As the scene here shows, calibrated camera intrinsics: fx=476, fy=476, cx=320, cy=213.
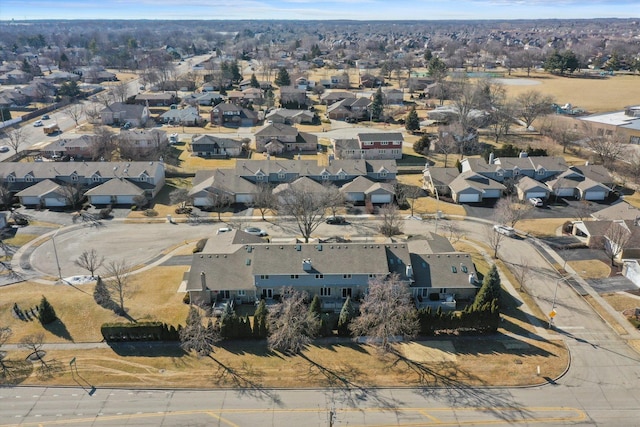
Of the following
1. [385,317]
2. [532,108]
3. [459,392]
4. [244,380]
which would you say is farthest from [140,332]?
[532,108]

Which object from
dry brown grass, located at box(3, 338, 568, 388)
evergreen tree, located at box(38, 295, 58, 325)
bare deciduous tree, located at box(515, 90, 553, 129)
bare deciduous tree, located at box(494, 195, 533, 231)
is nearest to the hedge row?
dry brown grass, located at box(3, 338, 568, 388)

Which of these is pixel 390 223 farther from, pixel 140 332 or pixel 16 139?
pixel 16 139

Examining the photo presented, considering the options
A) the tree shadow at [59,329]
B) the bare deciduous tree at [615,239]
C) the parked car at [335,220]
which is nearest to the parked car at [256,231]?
the parked car at [335,220]

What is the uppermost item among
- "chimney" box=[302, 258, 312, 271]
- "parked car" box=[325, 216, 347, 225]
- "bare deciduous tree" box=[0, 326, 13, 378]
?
"chimney" box=[302, 258, 312, 271]

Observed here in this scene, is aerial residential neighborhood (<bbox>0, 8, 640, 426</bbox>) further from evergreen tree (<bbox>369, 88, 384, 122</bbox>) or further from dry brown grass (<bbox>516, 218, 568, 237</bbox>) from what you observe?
evergreen tree (<bbox>369, 88, 384, 122</bbox>)

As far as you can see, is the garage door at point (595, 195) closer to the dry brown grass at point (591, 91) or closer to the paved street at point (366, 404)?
the paved street at point (366, 404)

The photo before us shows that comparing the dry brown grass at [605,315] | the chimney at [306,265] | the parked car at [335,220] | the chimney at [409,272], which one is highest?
the chimney at [306,265]
